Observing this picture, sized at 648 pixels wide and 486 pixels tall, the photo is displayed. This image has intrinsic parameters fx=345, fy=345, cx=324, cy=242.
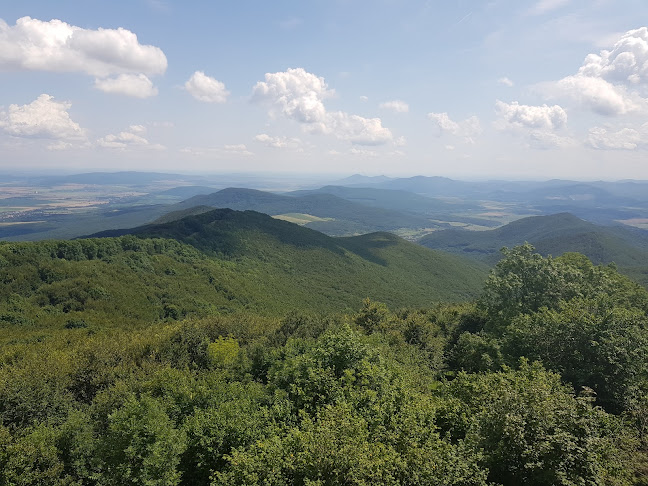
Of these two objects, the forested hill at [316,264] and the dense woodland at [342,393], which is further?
the forested hill at [316,264]

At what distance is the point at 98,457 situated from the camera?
22344 mm

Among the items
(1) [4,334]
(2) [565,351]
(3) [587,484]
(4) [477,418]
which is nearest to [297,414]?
(4) [477,418]

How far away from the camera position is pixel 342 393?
24297 mm

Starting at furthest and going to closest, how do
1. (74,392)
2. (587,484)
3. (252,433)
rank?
(74,392)
(252,433)
(587,484)

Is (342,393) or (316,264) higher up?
(342,393)

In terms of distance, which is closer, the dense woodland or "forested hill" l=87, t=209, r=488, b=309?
the dense woodland

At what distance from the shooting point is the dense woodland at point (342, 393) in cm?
1645

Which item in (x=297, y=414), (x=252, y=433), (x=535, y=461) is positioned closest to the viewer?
(x=535, y=461)

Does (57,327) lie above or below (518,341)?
below

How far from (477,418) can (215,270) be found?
108m

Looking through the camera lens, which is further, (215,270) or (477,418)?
(215,270)

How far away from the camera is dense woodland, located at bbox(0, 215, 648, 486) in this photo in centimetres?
1645

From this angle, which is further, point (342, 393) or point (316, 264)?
point (316, 264)

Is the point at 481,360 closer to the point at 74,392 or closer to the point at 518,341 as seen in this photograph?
the point at 518,341
